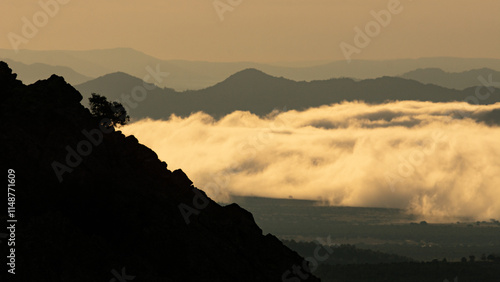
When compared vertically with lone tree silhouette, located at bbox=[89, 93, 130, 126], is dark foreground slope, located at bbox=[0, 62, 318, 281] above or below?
below

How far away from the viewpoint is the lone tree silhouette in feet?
443

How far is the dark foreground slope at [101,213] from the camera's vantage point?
109 m

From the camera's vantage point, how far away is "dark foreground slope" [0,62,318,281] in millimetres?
108938

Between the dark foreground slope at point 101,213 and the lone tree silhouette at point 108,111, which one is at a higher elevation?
the lone tree silhouette at point 108,111

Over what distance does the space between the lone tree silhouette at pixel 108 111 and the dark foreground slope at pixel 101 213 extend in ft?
28.0

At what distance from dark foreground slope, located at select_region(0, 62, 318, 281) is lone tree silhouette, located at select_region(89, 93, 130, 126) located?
8.55 meters

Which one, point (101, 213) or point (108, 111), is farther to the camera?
point (108, 111)

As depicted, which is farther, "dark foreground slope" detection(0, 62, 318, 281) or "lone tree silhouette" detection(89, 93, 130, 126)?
"lone tree silhouette" detection(89, 93, 130, 126)

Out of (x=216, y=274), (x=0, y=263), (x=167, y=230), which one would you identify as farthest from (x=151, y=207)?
(x=0, y=263)

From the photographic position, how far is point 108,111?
445ft

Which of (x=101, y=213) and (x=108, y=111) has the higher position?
(x=108, y=111)

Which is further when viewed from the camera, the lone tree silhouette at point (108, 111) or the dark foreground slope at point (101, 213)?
the lone tree silhouette at point (108, 111)

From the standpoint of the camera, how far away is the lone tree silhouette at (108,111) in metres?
135

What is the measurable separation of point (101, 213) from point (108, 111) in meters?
24.2
